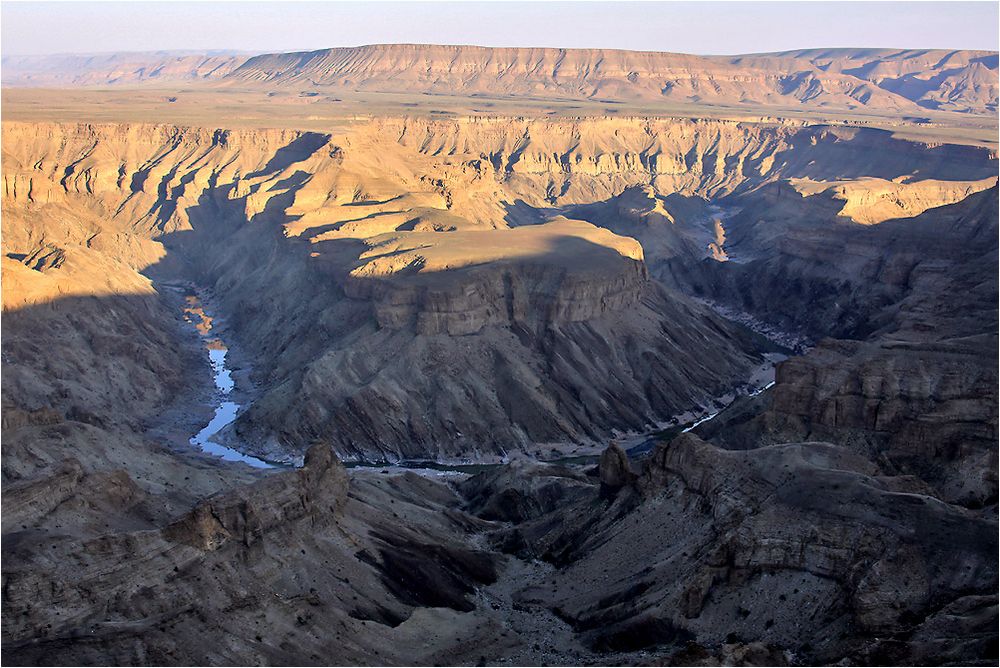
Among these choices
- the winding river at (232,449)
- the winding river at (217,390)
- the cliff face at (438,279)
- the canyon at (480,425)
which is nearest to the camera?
the canyon at (480,425)

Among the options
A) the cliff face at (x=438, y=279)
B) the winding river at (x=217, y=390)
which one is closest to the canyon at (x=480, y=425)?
the cliff face at (x=438, y=279)

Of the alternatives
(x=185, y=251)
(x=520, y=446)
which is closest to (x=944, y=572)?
(x=520, y=446)

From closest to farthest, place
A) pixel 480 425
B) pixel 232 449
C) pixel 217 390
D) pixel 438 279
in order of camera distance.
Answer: pixel 232 449
pixel 480 425
pixel 438 279
pixel 217 390

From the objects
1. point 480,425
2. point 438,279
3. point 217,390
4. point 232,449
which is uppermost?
point 438,279

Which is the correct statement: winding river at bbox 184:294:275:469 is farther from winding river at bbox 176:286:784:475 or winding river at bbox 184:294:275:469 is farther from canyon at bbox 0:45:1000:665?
canyon at bbox 0:45:1000:665

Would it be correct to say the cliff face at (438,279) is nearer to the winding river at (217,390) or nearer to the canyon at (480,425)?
the canyon at (480,425)

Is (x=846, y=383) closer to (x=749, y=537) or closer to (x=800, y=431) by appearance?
(x=800, y=431)

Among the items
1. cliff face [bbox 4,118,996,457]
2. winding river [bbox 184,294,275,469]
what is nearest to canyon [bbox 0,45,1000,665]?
cliff face [bbox 4,118,996,457]

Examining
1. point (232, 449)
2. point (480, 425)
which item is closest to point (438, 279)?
point (480, 425)

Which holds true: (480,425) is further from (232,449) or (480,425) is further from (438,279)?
(232,449)
